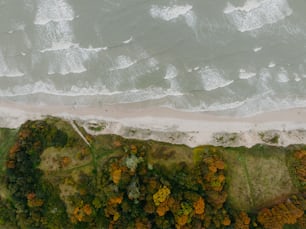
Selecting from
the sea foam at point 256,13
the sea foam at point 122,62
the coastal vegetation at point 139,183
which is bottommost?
the coastal vegetation at point 139,183

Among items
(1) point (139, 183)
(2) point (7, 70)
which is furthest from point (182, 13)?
(2) point (7, 70)

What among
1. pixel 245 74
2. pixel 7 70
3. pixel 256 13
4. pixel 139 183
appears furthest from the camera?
pixel 7 70

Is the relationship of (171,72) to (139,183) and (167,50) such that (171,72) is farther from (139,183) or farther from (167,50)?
(139,183)

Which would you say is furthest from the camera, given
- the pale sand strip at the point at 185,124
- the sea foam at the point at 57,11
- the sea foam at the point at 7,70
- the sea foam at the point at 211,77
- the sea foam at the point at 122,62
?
the sea foam at the point at 7,70

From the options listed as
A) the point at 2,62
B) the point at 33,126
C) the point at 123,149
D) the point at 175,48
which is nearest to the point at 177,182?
the point at 123,149

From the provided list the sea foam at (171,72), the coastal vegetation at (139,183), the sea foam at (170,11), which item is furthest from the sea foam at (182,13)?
the coastal vegetation at (139,183)

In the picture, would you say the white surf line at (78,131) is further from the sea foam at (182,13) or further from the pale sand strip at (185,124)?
the sea foam at (182,13)
